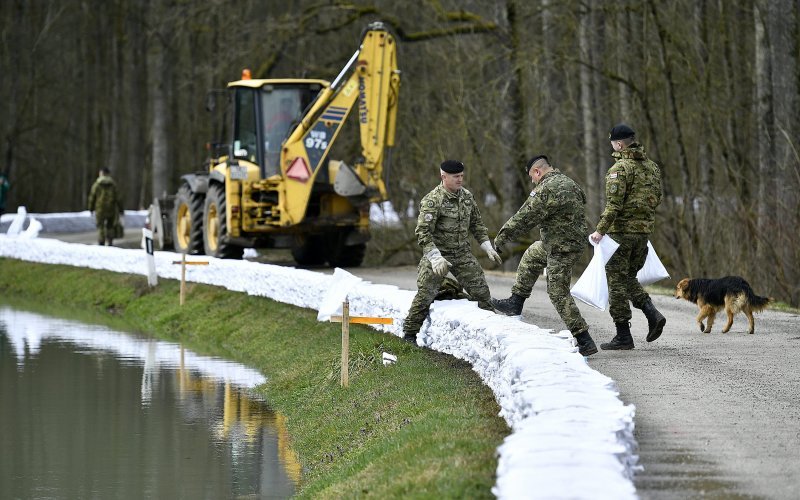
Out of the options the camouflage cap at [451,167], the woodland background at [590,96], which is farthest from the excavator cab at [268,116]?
the camouflage cap at [451,167]

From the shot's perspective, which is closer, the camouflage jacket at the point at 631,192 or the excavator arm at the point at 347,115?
the camouflage jacket at the point at 631,192

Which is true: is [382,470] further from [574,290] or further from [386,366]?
[386,366]

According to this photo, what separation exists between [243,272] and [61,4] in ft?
118

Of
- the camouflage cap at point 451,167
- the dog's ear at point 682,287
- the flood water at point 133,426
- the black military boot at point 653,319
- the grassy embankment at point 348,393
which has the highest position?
the camouflage cap at point 451,167

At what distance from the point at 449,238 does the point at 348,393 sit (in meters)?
2.02

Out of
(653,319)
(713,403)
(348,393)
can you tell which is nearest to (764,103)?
(653,319)

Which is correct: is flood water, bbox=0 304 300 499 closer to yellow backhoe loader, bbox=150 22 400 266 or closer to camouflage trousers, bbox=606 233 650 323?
camouflage trousers, bbox=606 233 650 323

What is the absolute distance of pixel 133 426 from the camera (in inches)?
606

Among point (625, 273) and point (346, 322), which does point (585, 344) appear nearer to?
point (625, 273)

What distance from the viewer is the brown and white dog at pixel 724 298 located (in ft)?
47.9

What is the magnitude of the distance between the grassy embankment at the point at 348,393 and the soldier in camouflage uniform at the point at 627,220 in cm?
153

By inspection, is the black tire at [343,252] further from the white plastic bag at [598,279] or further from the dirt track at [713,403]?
the white plastic bag at [598,279]

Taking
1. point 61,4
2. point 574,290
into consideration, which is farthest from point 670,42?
point 61,4

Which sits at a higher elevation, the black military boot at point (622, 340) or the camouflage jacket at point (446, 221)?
the camouflage jacket at point (446, 221)
